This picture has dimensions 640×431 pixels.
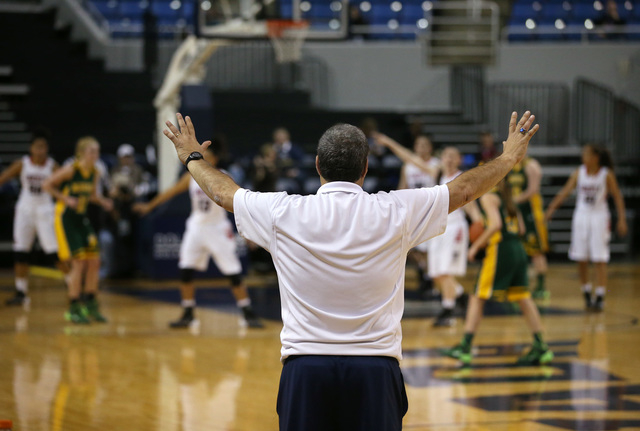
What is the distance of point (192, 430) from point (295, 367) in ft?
8.70

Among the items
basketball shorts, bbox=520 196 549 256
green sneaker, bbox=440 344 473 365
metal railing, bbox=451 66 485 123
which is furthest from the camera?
metal railing, bbox=451 66 485 123

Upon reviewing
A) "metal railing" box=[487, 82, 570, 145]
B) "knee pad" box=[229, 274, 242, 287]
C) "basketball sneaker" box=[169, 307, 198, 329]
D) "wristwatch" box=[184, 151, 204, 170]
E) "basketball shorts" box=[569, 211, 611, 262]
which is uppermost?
"metal railing" box=[487, 82, 570, 145]

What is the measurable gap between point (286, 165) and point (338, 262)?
12626 millimetres

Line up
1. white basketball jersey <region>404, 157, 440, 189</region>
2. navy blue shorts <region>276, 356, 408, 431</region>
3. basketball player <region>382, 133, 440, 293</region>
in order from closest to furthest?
navy blue shorts <region>276, 356, 408, 431</region> < basketball player <region>382, 133, 440, 293</region> < white basketball jersey <region>404, 157, 440, 189</region>

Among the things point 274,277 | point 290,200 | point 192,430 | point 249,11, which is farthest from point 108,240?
point 290,200

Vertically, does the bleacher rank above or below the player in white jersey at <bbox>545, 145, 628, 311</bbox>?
above

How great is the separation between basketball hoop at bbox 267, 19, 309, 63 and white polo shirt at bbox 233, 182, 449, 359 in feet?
31.7

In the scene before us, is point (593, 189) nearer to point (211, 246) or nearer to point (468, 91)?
point (211, 246)

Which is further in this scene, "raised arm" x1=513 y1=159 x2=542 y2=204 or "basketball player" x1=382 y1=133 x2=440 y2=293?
"raised arm" x1=513 y1=159 x2=542 y2=204

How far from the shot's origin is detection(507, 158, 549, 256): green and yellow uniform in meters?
11.0

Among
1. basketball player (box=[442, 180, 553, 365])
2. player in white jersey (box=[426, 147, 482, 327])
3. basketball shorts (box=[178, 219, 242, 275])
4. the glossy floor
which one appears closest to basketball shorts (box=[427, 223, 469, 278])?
player in white jersey (box=[426, 147, 482, 327])

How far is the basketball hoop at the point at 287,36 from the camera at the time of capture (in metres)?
12.6

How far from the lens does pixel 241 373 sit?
7145 millimetres

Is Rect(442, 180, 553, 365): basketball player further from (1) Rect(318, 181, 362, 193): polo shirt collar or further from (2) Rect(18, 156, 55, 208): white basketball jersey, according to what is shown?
(2) Rect(18, 156, 55, 208): white basketball jersey
